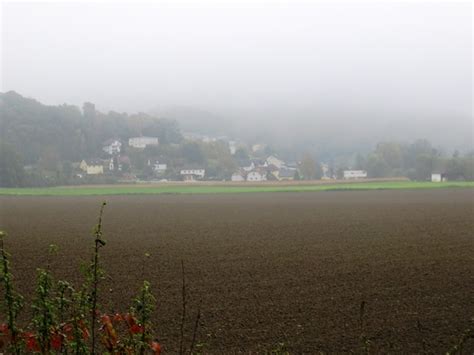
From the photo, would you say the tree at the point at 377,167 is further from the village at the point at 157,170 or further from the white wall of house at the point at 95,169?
the white wall of house at the point at 95,169

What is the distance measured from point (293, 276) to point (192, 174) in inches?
5244

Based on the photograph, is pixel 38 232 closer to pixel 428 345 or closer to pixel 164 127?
pixel 428 345

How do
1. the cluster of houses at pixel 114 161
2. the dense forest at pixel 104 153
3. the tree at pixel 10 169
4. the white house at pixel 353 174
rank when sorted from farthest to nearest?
the white house at pixel 353 174
the cluster of houses at pixel 114 161
the dense forest at pixel 104 153
the tree at pixel 10 169

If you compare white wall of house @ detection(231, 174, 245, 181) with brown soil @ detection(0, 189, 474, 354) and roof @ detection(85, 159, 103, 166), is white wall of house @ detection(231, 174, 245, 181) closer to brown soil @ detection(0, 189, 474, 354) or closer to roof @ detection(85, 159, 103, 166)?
roof @ detection(85, 159, 103, 166)

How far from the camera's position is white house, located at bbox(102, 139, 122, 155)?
554ft

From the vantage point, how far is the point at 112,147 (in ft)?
560

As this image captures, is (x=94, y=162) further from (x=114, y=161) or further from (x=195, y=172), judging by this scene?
(x=195, y=172)

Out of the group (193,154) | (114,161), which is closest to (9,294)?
(114,161)

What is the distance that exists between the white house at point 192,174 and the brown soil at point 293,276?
113m

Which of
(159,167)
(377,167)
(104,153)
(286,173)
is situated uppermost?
(104,153)

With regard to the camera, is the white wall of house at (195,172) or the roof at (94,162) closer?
the roof at (94,162)

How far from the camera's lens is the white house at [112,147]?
169 meters

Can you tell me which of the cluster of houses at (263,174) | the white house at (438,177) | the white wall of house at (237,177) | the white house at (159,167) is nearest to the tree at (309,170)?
the cluster of houses at (263,174)

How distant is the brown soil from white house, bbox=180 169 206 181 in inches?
4467
